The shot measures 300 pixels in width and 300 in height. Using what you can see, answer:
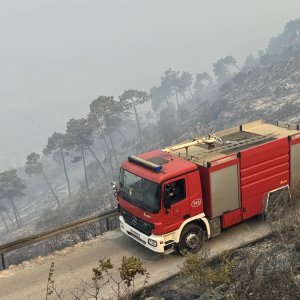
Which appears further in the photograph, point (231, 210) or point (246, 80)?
point (246, 80)

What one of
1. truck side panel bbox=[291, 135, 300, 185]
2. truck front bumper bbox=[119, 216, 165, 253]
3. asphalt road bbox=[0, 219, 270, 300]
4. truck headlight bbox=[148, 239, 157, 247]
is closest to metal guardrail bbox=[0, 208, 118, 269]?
asphalt road bbox=[0, 219, 270, 300]

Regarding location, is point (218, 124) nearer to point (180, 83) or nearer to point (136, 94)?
point (136, 94)

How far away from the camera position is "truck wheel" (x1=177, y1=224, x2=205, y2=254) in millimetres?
11555

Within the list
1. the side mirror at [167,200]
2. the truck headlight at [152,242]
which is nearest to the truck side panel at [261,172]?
the side mirror at [167,200]

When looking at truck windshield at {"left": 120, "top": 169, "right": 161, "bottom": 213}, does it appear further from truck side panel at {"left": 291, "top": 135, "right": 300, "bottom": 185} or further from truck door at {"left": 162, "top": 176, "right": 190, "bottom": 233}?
truck side panel at {"left": 291, "top": 135, "right": 300, "bottom": 185}

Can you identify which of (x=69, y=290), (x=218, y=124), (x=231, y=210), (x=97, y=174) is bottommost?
(x=97, y=174)

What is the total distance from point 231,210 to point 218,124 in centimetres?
5048

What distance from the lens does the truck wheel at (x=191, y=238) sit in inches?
455

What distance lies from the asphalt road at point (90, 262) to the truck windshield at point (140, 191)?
1.69 meters

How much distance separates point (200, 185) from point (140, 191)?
5.17 feet

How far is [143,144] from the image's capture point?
8606 cm

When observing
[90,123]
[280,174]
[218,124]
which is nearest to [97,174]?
[90,123]

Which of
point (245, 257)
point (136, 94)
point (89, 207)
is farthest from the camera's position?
point (136, 94)

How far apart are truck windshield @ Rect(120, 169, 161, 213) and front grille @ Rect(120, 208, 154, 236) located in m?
0.45
